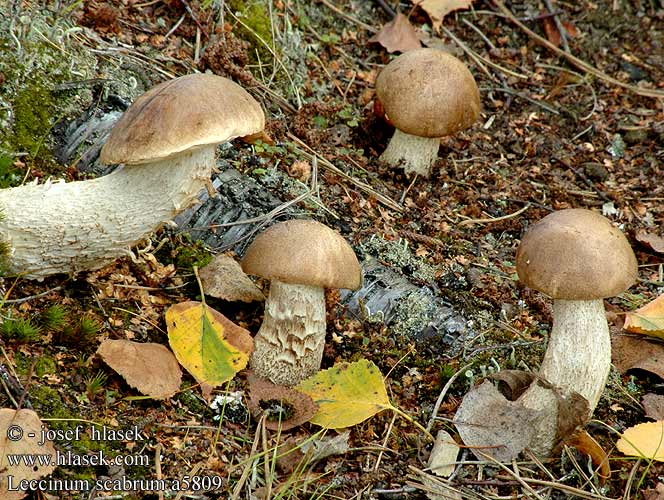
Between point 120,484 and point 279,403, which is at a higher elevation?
point 120,484

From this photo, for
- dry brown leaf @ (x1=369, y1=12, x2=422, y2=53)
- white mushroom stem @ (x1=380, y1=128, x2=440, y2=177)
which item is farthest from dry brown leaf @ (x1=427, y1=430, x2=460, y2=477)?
dry brown leaf @ (x1=369, y1=12, x2=422, y2=53)

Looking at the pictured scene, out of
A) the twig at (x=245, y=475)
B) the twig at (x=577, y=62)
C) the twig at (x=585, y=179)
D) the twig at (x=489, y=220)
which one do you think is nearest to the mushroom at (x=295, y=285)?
the twig at (x=245, y=475)

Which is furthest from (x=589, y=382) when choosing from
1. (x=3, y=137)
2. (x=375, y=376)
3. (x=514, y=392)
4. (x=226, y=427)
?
(x=3, y=137)

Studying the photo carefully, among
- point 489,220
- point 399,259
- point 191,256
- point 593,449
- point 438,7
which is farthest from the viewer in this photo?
point 438,7

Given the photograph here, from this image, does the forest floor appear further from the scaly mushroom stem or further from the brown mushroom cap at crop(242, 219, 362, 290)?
the brown mushroom cap at crop(242, 219, 362, 290)

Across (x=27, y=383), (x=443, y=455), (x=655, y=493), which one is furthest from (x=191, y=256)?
(x=655, y=493)

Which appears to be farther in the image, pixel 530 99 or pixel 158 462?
pixel 530 99

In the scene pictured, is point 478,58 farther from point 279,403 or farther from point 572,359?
point 279,403
